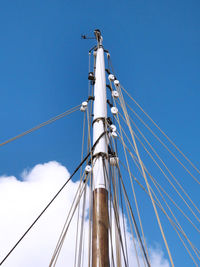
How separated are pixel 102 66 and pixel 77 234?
3.68 m

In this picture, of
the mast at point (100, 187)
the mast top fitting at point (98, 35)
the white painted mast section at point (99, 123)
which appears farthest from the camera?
the mast top fitting at point (98, 35)

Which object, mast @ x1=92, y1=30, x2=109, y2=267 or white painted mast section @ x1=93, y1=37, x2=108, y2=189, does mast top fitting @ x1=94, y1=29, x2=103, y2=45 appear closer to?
white painted mast section @ x1=93, y1=37, x2=108, y2=189

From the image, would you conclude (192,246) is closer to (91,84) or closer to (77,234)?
(77,234)

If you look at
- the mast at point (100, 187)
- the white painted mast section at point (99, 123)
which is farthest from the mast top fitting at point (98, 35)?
the mast at point (100, 187)

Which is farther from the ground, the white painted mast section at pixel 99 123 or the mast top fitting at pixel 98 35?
the mast top fitting at pixel 98 35

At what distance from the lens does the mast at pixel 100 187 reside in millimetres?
3133

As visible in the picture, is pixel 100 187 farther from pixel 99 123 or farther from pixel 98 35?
pixel 98 35

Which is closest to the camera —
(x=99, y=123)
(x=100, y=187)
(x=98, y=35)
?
(x=100, y=187)

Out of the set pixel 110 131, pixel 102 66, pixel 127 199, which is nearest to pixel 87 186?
pixel 127 199

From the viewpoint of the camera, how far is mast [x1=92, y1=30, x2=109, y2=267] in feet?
10.3

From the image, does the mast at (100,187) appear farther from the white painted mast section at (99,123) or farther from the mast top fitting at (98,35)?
the mast top fitting at (98,35)

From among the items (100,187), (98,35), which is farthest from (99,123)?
(98,35)

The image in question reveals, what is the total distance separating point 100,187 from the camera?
3838 millimetres

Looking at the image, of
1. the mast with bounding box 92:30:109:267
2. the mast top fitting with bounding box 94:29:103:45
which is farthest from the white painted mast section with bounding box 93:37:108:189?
the mast top fitting with bounding box 94:29:103:45
